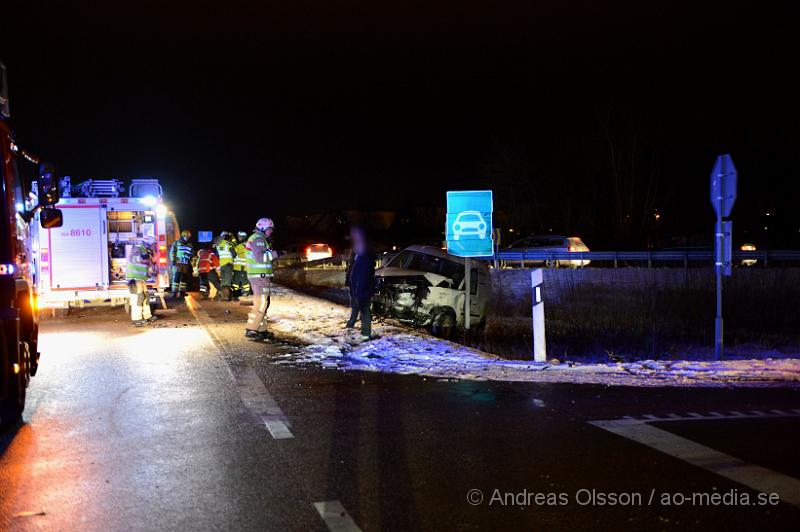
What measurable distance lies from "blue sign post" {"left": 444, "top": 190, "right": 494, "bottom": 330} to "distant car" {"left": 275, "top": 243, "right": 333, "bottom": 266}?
23.0 meters

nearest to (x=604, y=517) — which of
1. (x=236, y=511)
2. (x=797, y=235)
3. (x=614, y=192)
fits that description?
(x=236, y=511)

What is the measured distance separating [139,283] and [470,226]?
6.91 m

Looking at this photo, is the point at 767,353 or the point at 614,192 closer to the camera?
the point at 767,353

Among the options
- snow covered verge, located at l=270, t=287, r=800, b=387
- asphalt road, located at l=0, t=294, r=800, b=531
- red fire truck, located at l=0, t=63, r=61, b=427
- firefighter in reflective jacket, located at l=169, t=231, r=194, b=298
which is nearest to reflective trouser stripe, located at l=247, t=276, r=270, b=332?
snow covered verge, located at l=270, t=287, r=800, b=387

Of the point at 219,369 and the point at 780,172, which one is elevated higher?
the point at 780,172

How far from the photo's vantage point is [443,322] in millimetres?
13742

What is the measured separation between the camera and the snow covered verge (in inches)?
343

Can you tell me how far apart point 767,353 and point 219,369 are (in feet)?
32.3

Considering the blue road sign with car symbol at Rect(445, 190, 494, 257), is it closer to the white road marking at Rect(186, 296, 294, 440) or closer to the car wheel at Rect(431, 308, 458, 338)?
the car wheel at Rect(431, 308, 458, 338)

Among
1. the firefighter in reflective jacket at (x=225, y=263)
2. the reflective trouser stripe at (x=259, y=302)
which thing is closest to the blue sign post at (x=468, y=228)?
the reflective trouser stripe at (x=259, y=302)

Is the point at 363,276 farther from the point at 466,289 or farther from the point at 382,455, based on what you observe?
the point at 382,455

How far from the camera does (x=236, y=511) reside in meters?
4.39

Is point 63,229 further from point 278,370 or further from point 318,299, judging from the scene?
point 278,370

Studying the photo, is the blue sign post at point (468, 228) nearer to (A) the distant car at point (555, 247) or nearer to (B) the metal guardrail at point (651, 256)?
(B) the metal guardrail at point (651, 256)
